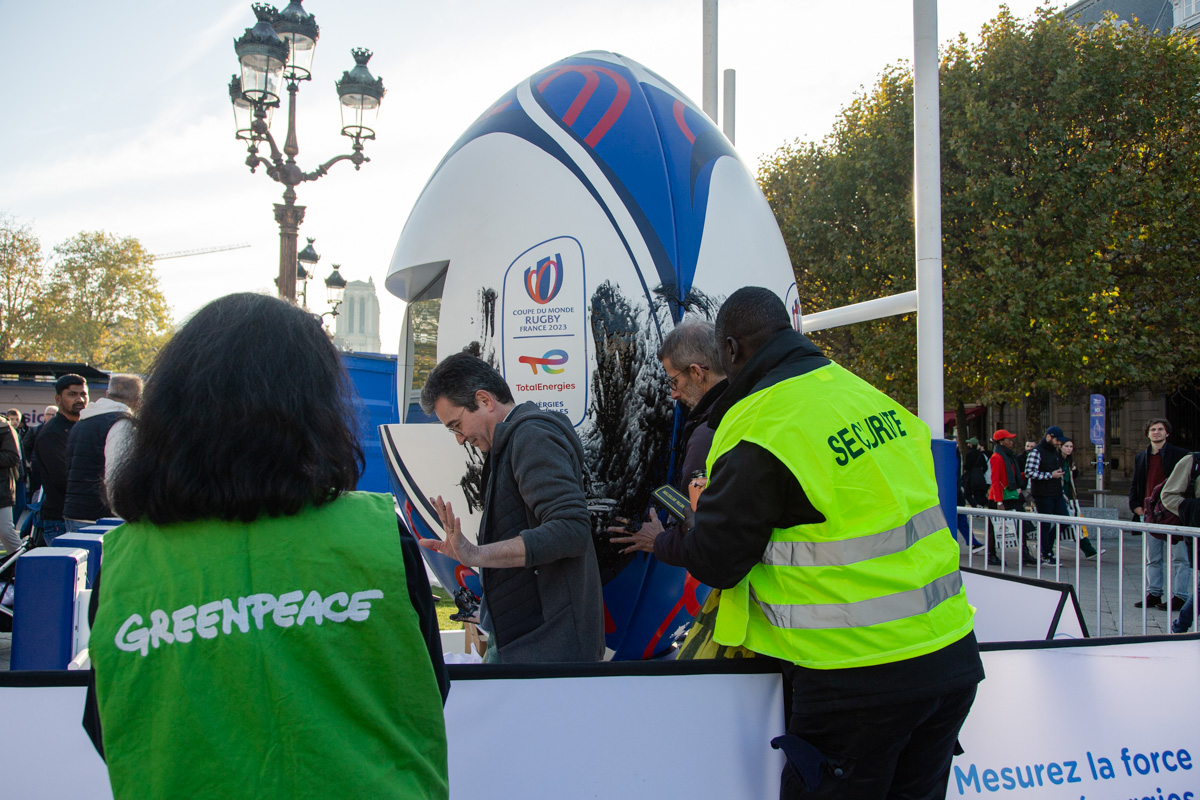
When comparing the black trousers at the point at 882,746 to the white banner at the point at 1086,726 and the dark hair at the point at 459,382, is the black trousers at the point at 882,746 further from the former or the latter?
the dark hair at the point at 459,382

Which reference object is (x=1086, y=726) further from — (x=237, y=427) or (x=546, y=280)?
(x=237, y=427)

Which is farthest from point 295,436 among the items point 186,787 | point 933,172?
point 933,172

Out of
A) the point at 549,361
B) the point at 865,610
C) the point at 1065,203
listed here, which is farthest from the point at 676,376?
the point at 1065,203

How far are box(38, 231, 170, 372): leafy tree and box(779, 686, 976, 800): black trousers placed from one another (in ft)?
152

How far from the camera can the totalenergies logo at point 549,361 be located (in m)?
2.90

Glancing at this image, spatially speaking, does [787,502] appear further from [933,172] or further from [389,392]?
[389,392]

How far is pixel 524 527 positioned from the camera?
2.51 metres

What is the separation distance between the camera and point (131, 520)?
1.22 m

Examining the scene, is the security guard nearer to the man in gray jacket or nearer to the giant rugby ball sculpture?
the man in gray jacket

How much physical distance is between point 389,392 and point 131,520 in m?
8.43

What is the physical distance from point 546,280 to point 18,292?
151 ft

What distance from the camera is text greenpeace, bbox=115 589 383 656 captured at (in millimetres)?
1139

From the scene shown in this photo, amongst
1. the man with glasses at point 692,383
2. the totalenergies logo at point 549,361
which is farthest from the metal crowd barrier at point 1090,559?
the totalenergies logo at point 549,361

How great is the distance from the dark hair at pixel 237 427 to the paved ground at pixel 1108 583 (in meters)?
4.76
